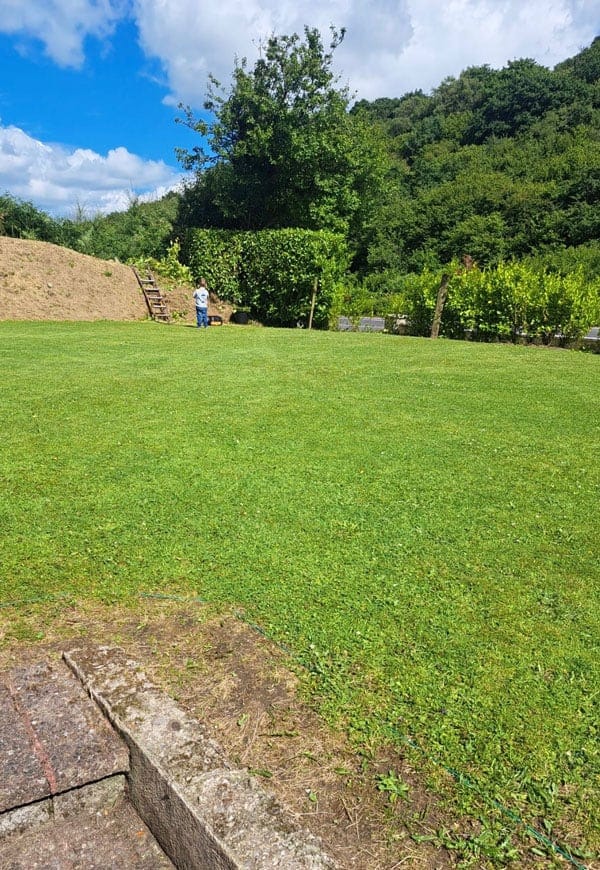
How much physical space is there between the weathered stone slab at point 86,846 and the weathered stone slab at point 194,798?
44mm

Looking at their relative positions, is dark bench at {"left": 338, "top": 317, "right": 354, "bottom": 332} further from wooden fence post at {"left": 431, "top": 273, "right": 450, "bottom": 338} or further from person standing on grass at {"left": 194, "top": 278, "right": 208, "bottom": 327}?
person standing on grass at {"left": 194, "top": 278, "right": 208, "bottom": 327}

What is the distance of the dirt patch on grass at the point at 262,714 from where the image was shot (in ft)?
5.09

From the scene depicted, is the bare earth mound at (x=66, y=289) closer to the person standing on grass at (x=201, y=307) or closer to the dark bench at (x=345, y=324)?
the person standing on grass at (x=201, y=307)

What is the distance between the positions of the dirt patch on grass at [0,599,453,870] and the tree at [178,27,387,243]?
24.6 m

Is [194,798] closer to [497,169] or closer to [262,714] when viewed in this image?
[262,714]

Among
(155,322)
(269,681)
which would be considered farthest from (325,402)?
(155,322)

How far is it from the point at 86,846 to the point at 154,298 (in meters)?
19.3

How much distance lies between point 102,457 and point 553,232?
39.9m

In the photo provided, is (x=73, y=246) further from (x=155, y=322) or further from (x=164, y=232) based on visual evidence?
(x=155, y=322)

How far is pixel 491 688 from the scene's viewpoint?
2.07 m

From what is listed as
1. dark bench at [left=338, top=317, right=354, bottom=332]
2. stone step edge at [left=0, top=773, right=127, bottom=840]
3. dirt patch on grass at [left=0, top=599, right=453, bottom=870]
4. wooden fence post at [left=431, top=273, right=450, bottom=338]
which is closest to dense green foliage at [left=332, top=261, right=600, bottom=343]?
wooden fence post at [left=431, top=273, right=450, bottom=338]

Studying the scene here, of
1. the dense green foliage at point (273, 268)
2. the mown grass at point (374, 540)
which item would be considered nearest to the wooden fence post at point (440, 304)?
the dense green foliage at point (273, 268)

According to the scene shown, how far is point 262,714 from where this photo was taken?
197 cm

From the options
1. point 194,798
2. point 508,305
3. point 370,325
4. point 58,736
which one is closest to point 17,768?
point 58,736
